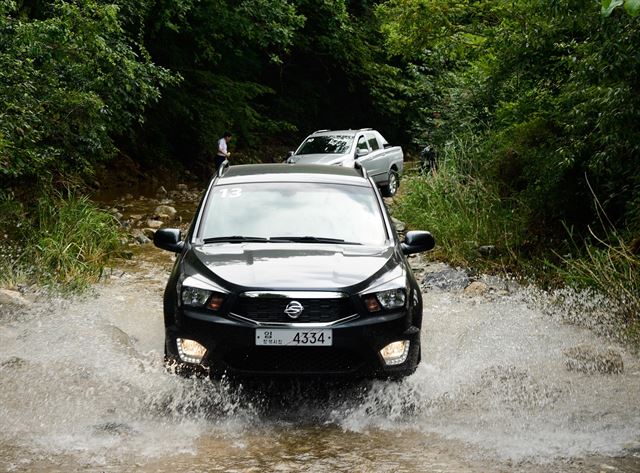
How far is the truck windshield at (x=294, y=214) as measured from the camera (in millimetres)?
6688

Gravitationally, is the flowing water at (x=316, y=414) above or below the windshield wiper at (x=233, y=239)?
below

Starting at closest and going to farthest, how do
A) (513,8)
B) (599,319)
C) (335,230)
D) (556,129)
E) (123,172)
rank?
(335,230)
(599,319)
(556,129)
(513,8)
(123,172)

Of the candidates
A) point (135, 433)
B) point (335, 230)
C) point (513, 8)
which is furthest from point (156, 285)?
point (513, 8)

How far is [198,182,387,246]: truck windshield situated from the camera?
263 inches

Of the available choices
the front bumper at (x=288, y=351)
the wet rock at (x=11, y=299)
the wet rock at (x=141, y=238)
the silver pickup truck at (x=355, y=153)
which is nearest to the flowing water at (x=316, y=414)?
the front bumper at (x=288, y=351)

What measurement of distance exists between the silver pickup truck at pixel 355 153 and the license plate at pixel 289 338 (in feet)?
44.4

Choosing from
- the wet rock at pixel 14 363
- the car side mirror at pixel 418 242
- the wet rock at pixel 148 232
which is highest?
the car side mirror at pixel 418 242

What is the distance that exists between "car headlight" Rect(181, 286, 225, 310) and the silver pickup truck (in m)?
13.3

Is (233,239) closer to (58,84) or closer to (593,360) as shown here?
(593,360)

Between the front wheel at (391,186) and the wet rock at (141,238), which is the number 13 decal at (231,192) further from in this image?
the front wheel at (391,186)

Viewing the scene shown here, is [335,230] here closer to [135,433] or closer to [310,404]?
[310,404]

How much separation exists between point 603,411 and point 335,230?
2.33 m

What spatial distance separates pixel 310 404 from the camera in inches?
243

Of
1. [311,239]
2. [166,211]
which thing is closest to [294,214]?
[311,239]
